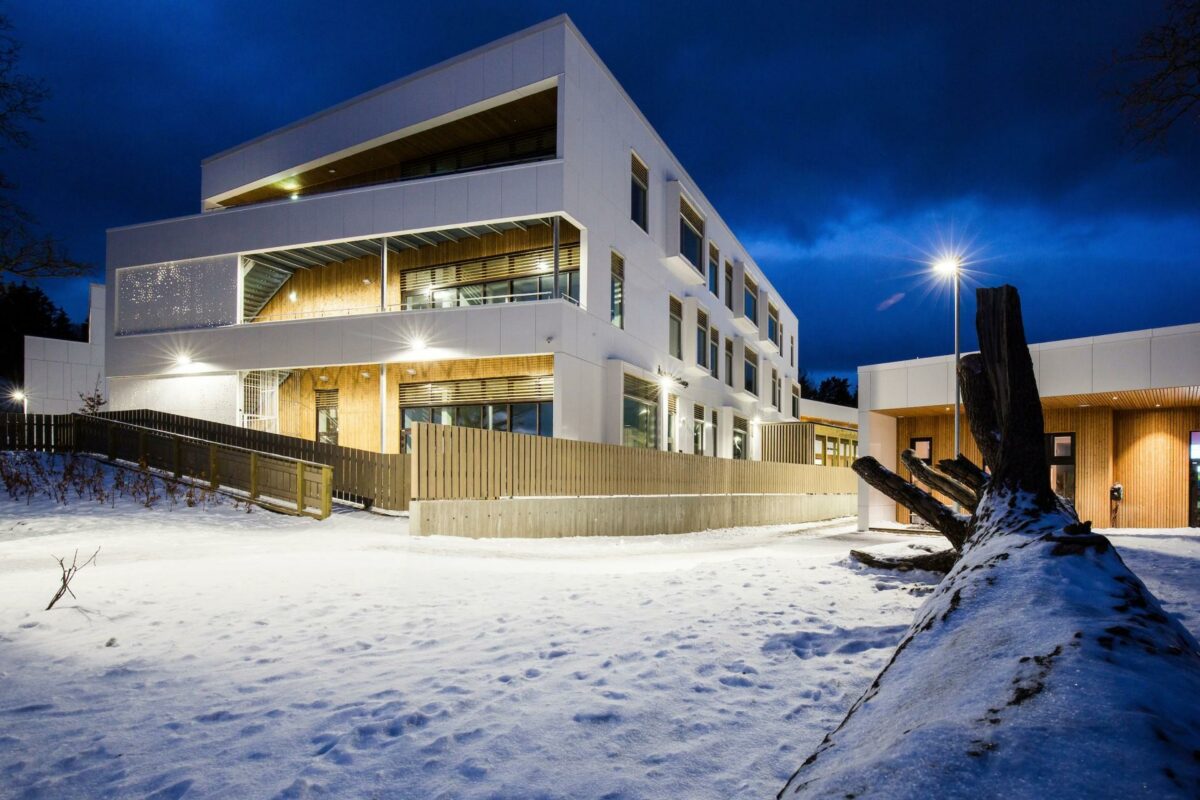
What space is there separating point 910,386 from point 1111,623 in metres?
19.0

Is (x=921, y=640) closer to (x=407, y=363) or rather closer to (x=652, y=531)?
(x=652, y=531)

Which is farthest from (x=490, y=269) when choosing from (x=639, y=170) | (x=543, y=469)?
(x=543, y=469)

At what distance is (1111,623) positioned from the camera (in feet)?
7.16

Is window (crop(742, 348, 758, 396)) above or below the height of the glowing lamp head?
below

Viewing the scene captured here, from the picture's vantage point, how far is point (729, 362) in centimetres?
3328

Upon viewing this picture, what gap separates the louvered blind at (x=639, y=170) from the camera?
22.9 m

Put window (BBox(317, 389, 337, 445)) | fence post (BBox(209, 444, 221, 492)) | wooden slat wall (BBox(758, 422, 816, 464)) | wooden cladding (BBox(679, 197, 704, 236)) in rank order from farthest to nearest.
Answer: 1. wooden slat wall (BBox(758, 422, 816, 464))
2. wooden cladding (BBox(679, 197, 704, 236))
3. window (BBox(317, 389, 337, 445))
4. fence post (BBox(209, 444, 221, 492))

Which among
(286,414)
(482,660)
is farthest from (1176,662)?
(286,414)

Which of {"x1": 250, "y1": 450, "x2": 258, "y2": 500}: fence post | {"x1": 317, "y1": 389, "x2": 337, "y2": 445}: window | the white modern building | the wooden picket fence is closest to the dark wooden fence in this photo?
the wooden picket fence

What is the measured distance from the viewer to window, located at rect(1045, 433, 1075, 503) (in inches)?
752

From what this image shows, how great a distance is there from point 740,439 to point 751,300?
353 inches

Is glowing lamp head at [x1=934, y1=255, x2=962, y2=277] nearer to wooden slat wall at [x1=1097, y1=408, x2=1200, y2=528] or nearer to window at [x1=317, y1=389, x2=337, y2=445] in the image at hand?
wooden slat wall at [x1=1097, y1=408, x2=1200, y2=528]

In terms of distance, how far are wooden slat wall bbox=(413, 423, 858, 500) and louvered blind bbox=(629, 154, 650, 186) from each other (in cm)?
1020

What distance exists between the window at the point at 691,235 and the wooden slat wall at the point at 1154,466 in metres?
15.5
